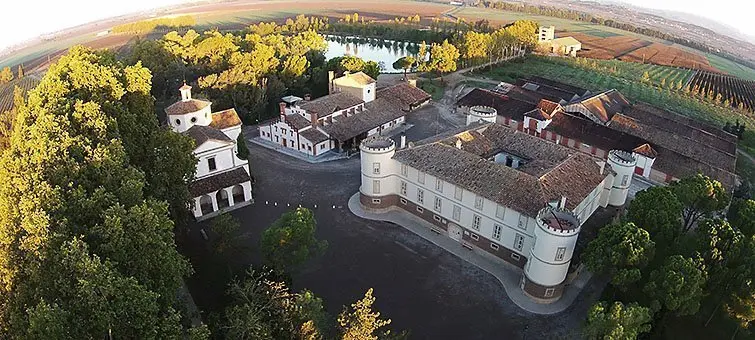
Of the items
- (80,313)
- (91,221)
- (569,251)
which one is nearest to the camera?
(80,313)

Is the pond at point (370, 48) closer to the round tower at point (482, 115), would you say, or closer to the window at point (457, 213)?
the round tower at point (482, 115)

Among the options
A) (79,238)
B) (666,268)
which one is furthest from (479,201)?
(79,238)

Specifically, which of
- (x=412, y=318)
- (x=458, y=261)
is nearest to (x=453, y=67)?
(x=458, y=261)

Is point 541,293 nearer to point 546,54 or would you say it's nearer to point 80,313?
point 80,313

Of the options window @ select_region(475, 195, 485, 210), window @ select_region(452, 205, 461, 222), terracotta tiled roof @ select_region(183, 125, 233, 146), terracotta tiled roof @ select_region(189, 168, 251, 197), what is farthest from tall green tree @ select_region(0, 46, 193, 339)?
window @ select_region(475, 195, 485, 210)

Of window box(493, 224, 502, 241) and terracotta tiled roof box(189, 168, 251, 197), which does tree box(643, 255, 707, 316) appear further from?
terracotta tiled roof box(189, 168, 251, 197)
